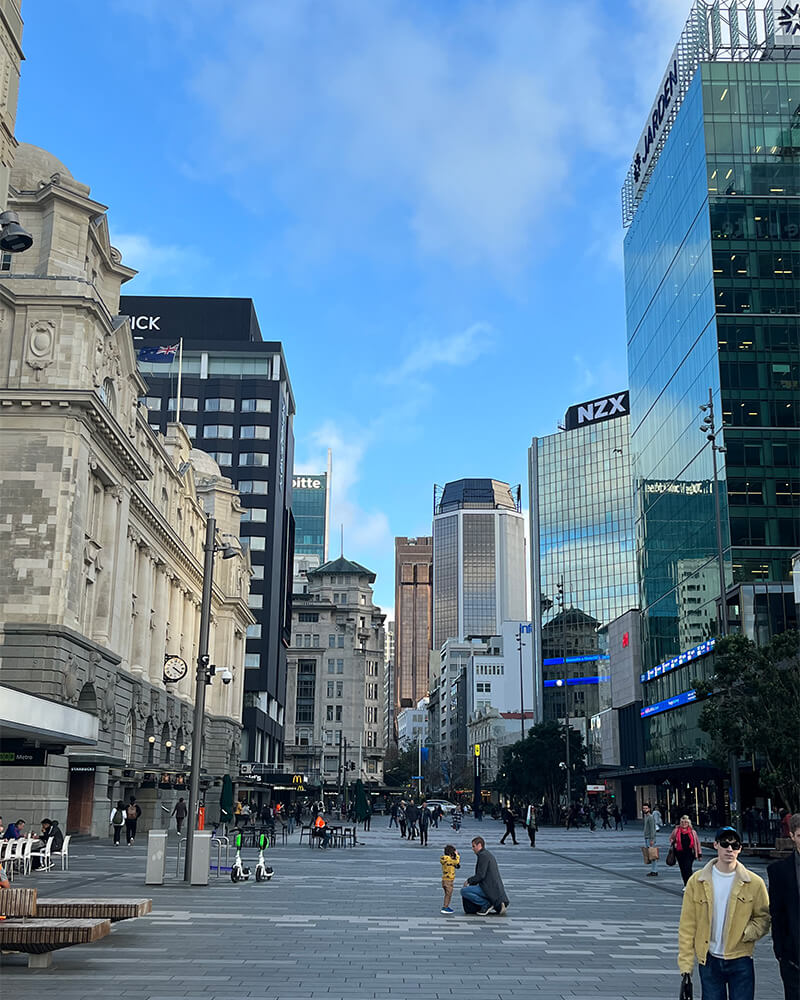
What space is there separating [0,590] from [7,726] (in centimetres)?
1654

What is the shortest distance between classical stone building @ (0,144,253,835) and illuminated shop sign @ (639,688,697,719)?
3572 cm

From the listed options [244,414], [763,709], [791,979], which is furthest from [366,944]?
[244,414]

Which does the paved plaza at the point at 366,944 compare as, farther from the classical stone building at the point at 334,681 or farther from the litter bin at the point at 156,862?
the classical stone building at the point at 334,681

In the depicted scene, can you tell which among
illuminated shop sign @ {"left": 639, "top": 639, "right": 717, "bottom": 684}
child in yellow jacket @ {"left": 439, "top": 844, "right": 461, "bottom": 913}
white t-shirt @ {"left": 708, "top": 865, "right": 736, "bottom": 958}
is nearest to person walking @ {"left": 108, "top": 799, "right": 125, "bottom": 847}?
child in yellow jacket @ {"left": 439, "top": 844, "right": 461, "bottom": 913}

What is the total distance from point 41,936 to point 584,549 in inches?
6037

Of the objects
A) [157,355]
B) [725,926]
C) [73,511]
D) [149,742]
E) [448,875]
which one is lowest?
[448,875]

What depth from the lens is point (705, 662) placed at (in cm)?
6994

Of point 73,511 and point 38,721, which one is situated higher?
point 73,511

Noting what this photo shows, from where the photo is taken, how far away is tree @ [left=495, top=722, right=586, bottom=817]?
8288cm

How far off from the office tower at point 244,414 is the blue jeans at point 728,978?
10480 centimetres

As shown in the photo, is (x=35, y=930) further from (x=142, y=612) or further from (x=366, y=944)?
(x=142, y=612)

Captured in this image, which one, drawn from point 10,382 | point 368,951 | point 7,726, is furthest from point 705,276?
point 368,951

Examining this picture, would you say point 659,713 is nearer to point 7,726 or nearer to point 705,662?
point 705,662

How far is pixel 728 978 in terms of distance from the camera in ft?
26.4
